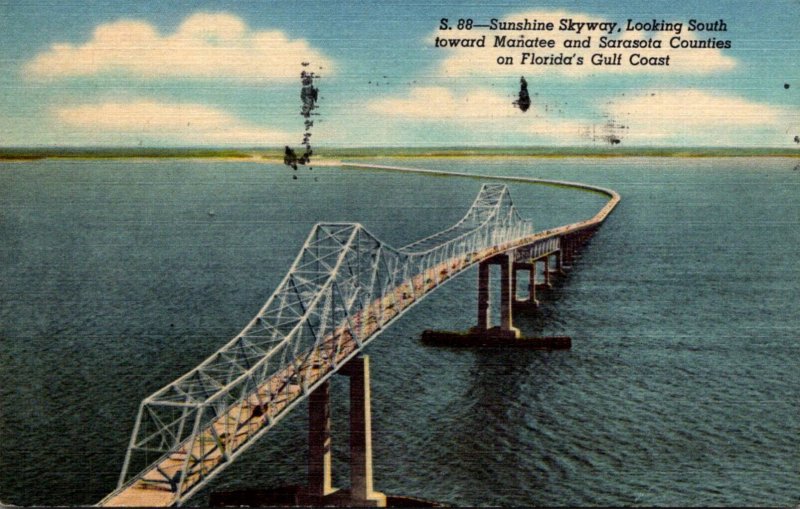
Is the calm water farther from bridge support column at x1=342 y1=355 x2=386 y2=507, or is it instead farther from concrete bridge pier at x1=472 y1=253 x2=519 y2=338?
concrete bridge pier at x1=472 y1=253 x2=519 y2=338

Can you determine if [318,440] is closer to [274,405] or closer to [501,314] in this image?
[274,405]

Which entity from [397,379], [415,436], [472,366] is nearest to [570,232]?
[472,366]

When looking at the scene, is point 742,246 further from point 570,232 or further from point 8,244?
point 8,244

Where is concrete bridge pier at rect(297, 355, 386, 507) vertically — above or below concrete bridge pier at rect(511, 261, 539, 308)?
below

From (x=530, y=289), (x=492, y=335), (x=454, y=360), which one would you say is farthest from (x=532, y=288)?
(x=454, y=360)

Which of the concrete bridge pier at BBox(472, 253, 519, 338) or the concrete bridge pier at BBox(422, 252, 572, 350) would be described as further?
the concrete bridge pier at BBox(472, 253, 519, 338)

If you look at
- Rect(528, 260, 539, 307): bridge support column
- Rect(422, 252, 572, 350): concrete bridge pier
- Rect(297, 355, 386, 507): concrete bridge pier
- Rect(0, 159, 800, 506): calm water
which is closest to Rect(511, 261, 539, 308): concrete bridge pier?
Rect(528, 260, 539, 307): bridge support column

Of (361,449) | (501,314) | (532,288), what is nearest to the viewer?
(361,449)
